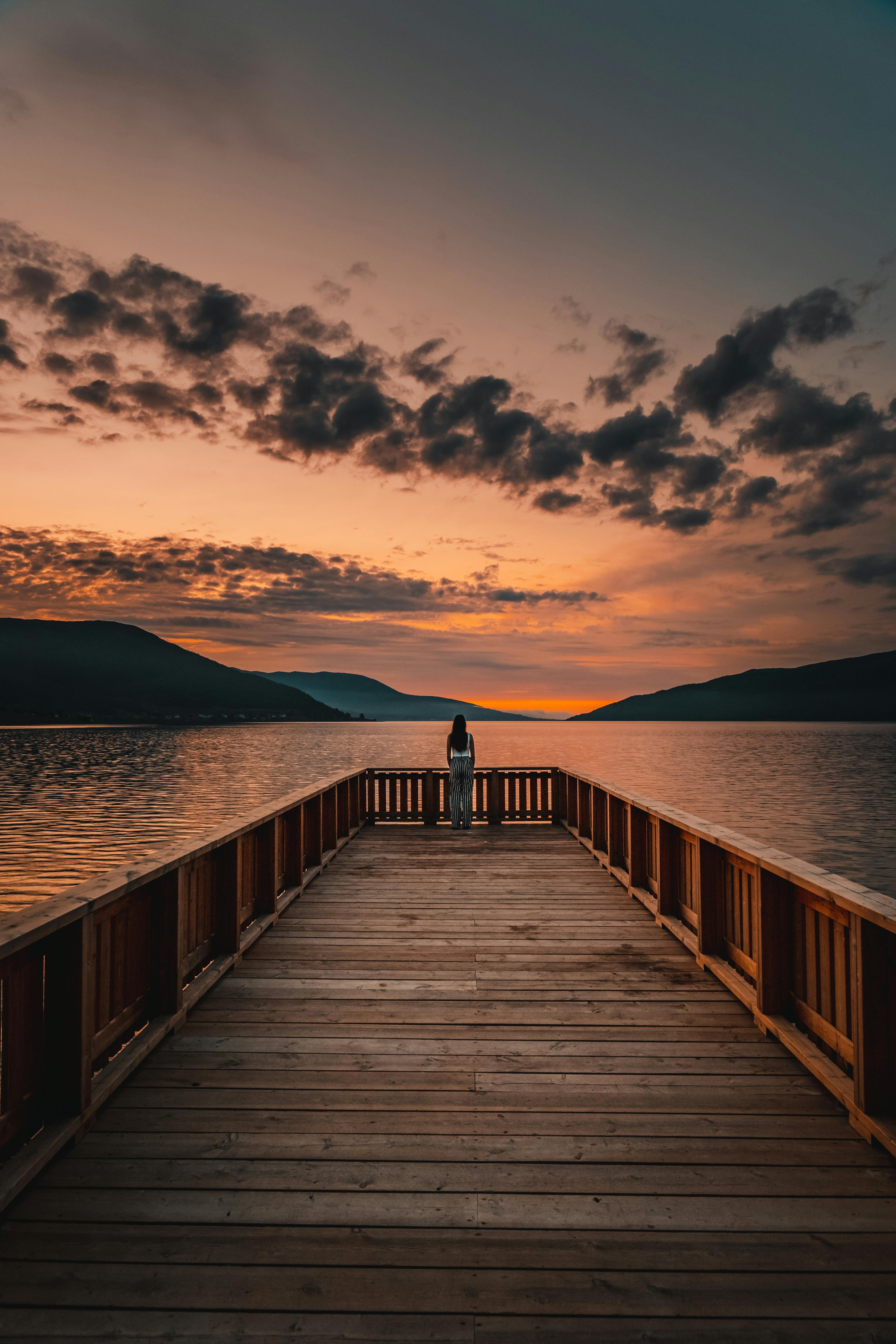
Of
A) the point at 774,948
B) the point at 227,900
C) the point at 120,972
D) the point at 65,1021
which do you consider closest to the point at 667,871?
the point at 774,948

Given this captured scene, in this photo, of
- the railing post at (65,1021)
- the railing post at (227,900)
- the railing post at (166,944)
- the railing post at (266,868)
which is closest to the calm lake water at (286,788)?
the railing post at (266,868)

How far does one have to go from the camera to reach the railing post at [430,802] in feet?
35.0

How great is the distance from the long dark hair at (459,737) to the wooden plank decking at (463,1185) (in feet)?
17.9

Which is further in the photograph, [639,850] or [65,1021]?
[639,850]

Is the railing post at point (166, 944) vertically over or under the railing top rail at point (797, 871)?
under

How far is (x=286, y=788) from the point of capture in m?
38.3

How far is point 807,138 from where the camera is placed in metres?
12.9

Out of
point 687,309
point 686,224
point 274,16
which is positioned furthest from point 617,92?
point 274,16

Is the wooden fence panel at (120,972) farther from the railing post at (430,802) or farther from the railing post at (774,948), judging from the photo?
the railing post at (430,802)

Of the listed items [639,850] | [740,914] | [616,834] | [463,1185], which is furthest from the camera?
[616,834]

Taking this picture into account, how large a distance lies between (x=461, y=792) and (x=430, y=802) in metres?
0.99

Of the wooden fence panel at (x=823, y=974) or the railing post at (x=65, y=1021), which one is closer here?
the railing post at (x=65, y=1021)

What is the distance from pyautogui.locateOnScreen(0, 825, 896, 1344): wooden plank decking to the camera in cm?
171

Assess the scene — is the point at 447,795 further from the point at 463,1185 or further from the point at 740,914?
the point at 463,1185
